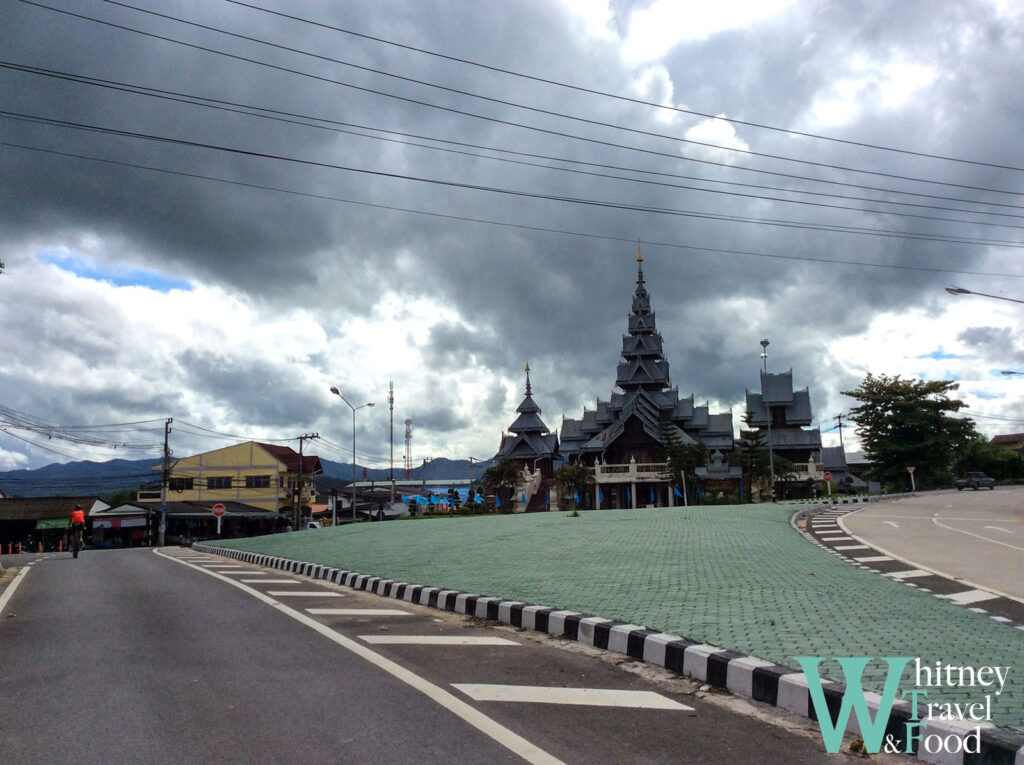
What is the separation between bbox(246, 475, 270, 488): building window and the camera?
74.8 meters

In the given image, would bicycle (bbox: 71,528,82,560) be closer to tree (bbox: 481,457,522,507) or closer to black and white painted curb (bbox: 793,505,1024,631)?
black and white painted curb (bbox: 793,505,1024,631)

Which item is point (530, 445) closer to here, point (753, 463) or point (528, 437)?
point (528, 437)

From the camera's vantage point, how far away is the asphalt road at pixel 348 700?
4.32 m

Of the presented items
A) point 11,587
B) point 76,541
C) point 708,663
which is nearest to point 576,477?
point 76,541

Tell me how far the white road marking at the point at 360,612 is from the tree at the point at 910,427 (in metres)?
57.5

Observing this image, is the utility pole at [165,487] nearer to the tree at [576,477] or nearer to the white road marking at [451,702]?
the tree at [576,477]

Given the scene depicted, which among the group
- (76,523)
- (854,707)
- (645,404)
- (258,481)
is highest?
(645,404)

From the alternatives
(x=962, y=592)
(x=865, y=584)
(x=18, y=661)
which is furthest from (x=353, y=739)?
(x=962, y=592)

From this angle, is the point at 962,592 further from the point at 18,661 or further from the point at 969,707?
the point at 18,661

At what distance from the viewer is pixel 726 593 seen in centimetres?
869

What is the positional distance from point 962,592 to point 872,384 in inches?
2245

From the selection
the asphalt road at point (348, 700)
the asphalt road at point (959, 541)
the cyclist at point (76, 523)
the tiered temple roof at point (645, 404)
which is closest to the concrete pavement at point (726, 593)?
the asphalt road at point (348, 700)

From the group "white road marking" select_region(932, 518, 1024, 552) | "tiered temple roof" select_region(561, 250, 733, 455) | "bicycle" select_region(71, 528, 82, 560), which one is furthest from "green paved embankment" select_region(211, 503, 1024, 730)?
"tiered temple roof" select_region(561, 250, 733, 455)

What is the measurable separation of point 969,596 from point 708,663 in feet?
17.2
